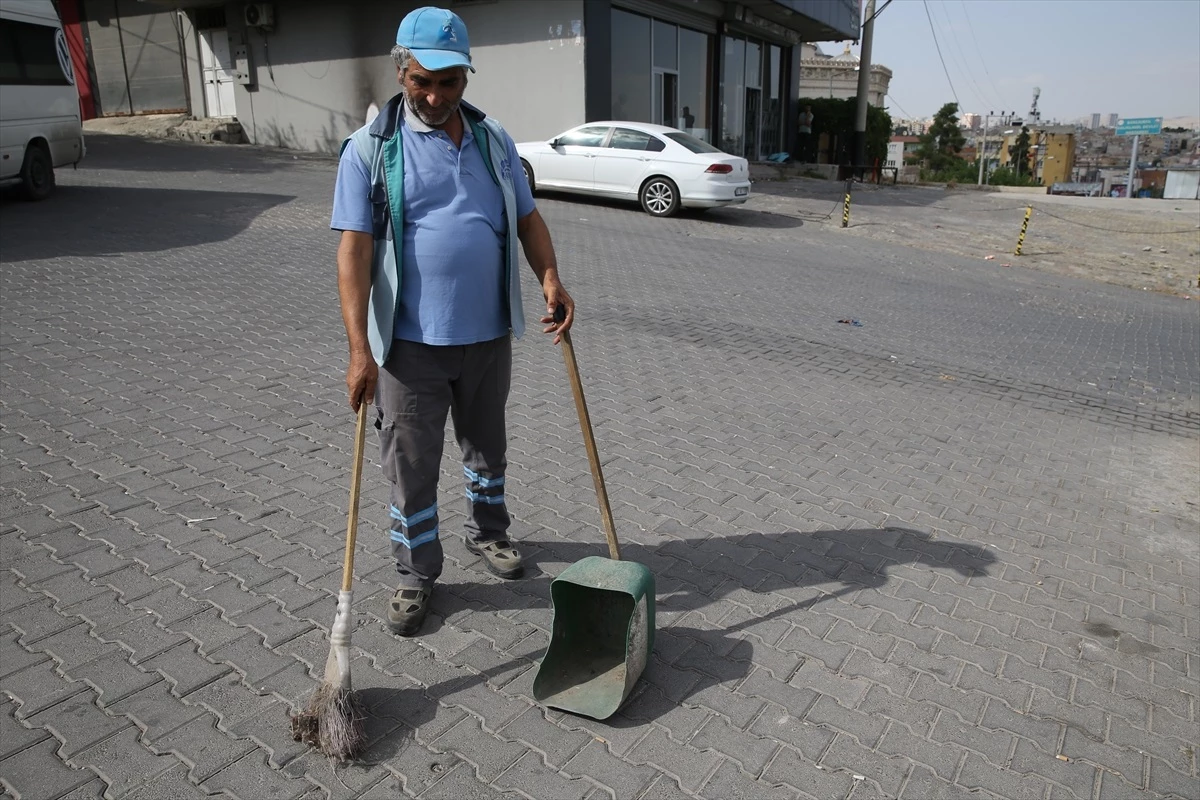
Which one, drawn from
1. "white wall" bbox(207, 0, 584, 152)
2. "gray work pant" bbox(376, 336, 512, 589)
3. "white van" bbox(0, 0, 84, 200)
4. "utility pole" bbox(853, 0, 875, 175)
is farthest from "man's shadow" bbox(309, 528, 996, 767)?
"utility pole" bbox(853, 0, 875, 175)

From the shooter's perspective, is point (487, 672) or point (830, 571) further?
point (830, 571)

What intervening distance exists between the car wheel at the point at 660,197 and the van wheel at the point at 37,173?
9.31m

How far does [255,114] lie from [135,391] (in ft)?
70.6

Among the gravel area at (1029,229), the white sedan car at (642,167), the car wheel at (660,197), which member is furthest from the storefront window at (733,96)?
the car wheel at (660,197)

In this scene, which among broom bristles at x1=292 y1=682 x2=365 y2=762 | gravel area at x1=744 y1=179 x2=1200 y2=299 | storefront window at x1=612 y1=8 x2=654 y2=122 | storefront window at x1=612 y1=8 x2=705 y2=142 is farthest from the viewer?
storefront window at x1=612 y1=8 x2=705 y2=142

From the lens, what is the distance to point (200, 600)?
11.4ft

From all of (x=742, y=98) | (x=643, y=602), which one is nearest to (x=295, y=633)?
(x=643, y=602)

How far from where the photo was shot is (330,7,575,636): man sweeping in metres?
3.02

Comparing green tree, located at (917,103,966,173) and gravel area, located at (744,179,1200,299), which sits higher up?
green tree, located at (917,103,966,173)

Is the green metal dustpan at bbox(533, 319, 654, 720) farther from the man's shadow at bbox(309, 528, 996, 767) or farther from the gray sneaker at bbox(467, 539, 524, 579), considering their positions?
the gray sneaker at bbox(467, 539, 524, 579)

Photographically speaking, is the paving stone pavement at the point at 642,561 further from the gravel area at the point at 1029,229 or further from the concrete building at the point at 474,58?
the concrete building at the point at 474,58

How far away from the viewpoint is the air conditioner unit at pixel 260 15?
22.8 metres

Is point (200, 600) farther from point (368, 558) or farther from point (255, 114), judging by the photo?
point (255, 114)

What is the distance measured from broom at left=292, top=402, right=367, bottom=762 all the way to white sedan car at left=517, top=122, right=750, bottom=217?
45.2 ft
